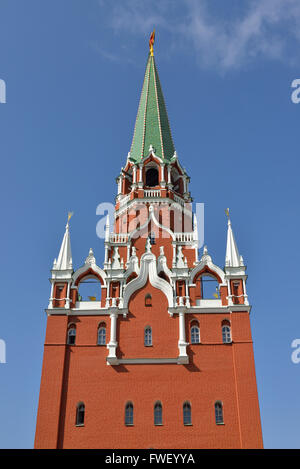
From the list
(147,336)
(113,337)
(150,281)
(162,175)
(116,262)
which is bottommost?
(113,337)

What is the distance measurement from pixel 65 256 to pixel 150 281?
536 cm

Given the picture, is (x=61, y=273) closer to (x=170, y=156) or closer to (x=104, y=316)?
(x=104, y=316)

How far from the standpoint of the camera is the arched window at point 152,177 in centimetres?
3978

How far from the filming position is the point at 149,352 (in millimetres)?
28734

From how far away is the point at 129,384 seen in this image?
1095 inches

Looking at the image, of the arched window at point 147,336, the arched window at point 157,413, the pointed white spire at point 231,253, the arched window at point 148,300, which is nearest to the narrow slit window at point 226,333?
the pointed white spire at point 231,253

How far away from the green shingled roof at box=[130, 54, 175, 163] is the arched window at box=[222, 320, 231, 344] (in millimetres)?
14926

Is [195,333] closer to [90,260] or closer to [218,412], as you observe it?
[218,412]

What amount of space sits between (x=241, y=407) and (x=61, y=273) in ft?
40.5

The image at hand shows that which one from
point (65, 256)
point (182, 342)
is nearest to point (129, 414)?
point (182, 342)

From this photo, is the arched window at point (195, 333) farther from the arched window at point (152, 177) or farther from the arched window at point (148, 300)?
the arched window at point (152, 177)

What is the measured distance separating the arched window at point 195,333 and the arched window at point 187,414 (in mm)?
3400
